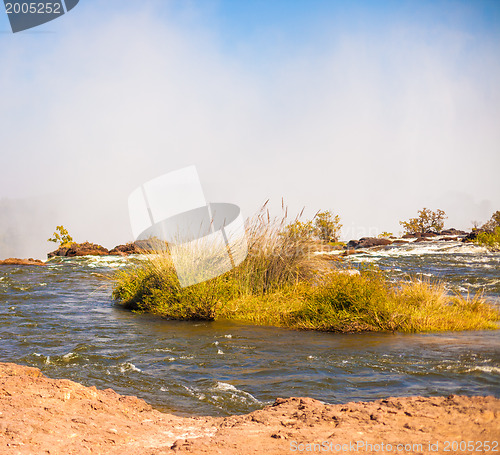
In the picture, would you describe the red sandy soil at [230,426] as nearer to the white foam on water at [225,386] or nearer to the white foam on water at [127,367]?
the white foam on water at [225,386]

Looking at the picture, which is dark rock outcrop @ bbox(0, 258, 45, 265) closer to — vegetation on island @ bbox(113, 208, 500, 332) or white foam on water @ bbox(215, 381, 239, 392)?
vegetation on island @ bbox(113, 208, 500, 332)

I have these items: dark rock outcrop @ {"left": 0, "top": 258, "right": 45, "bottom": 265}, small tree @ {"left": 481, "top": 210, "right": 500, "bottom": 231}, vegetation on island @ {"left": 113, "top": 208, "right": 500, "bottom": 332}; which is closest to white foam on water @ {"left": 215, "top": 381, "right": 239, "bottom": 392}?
vegetation on island @ {"left": 113, "top": 208, "right": 500, "bottom": 332}

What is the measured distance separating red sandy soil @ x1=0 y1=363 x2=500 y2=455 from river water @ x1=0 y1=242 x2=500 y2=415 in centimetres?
74

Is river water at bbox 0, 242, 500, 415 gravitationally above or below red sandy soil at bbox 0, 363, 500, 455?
below

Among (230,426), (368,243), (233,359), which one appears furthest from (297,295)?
(368,243)

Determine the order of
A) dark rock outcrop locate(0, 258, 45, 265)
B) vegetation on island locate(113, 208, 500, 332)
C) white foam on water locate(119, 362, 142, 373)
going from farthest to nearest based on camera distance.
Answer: dark rock outcrop locate(0, 258, 45, 265) < vegetation on island locate(113, 208, 500, 332) < white foam on water locate(119, 362, 142, 373)

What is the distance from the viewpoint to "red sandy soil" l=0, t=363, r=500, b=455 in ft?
9.40

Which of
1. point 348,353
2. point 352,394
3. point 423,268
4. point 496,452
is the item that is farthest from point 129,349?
point 423,268

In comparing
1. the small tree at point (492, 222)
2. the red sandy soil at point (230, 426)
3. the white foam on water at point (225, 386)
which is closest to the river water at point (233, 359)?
the white foam on water at point (225, 386)

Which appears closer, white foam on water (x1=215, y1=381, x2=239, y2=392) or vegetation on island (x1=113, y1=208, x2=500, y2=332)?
white foam on water (x1=215, y1=381, x2=239, y2=392)

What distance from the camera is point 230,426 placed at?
135 inches

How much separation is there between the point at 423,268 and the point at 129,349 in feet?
48.7

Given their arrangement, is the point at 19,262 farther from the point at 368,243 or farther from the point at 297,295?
the point at 368,243

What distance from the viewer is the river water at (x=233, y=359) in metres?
4.67
